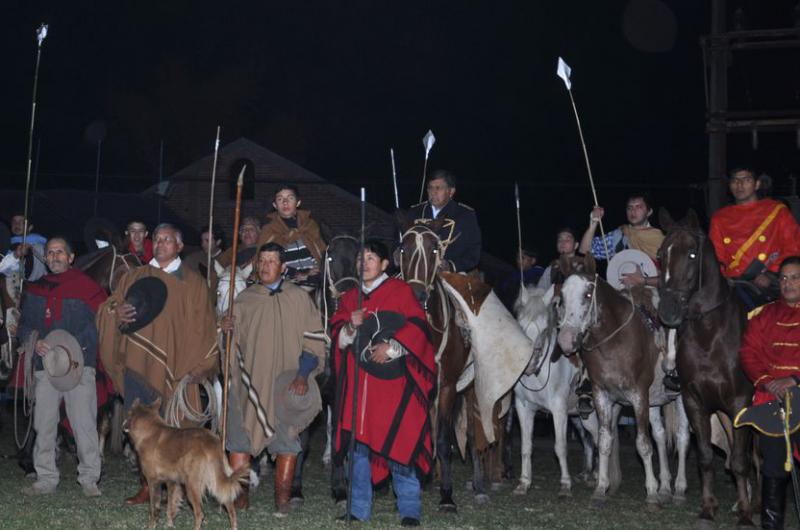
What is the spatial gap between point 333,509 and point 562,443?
119 inches

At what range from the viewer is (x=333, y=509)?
9.94 metres

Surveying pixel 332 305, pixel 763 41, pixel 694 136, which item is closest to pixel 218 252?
pixel 332 305

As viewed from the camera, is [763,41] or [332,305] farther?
[763,41]

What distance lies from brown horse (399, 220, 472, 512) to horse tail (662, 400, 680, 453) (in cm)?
291

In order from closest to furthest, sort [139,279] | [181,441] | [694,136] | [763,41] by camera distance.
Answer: [181,441] → [139,279] → [763,41] → [694,136]

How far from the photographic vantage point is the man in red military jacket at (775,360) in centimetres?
895

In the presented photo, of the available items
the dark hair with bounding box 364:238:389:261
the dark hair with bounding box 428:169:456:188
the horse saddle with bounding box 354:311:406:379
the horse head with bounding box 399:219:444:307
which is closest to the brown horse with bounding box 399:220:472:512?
the horse head with bounding box 399:219:444:307

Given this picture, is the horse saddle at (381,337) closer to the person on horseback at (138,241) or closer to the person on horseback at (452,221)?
the person on horseback at (452,221)

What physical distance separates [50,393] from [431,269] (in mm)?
3586

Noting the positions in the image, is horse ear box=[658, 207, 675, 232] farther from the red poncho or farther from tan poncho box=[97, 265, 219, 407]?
tan poncho box=[97, 265, 219, 407]

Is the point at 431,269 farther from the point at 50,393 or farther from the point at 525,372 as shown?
the point at 50,393

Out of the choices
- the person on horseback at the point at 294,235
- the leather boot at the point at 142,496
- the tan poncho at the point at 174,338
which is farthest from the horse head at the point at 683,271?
the leather boot at the point at 142,496

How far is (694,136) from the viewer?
47.8 m

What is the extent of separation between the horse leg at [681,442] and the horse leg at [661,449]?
0.11 metres
